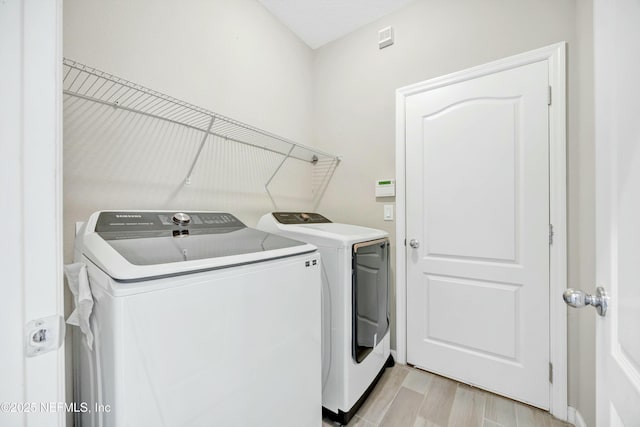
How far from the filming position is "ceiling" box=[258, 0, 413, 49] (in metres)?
2.06

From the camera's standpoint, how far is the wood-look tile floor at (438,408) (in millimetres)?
1480

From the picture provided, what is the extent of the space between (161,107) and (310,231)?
1.18 metres

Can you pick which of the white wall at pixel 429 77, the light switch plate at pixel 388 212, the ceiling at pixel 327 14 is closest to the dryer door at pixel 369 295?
the light switch plate at pixel 388 212

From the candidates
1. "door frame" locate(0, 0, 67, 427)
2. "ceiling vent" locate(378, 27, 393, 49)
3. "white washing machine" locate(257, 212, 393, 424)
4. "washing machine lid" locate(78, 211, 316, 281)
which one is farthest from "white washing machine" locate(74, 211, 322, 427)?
"ceiling vent" locate(378, 27, 393, 49)

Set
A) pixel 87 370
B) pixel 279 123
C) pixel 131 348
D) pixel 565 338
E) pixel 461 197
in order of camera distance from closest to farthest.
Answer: pixel 131 348
pixel 87 370
pixel 565 338
pixel 461 197
pixel 279 123

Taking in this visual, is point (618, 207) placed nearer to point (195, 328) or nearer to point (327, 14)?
point (195, 328)

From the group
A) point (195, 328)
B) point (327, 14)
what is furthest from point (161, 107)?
point (327, 14)

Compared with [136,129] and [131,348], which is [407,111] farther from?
[131,348]

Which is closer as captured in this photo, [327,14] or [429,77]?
[429,77]

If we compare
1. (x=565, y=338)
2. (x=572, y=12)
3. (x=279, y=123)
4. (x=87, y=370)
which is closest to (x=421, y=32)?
(x=572, y=12)

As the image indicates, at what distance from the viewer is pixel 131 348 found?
66 centimetres

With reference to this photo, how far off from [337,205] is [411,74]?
4.20 feet

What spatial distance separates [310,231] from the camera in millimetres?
1610

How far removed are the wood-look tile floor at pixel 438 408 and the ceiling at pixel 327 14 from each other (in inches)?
118
